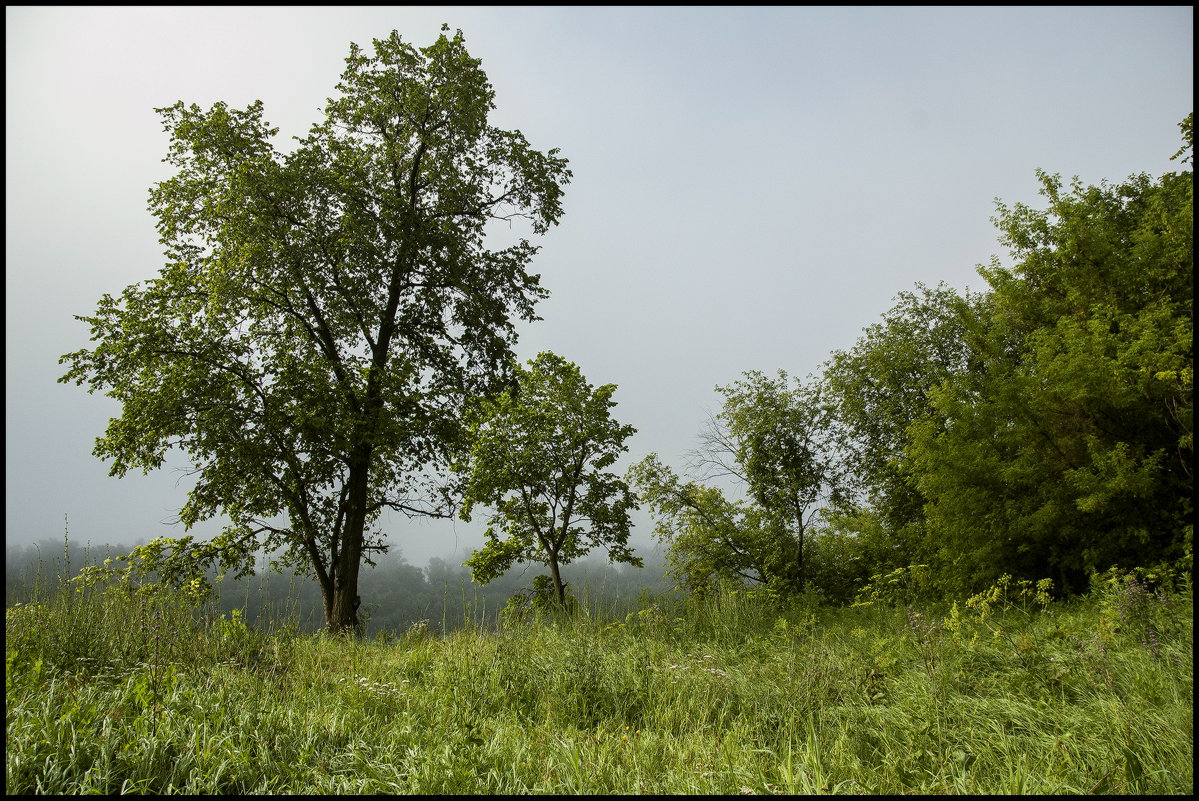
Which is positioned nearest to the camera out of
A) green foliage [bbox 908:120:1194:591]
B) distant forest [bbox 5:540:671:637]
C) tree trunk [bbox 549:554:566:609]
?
distant forest [bbox 5:540:671:637]

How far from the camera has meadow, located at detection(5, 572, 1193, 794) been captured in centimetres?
301

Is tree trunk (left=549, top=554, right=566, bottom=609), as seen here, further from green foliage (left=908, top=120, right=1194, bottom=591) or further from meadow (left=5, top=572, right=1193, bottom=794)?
green foliage (left=908, top=120, right=1194, bottom=591)

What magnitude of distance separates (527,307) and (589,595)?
758cm

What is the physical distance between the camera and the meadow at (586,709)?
301cm

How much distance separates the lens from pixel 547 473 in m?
15.5

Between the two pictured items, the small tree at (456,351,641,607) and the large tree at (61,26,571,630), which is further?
the small tree at (456,351,641,607)

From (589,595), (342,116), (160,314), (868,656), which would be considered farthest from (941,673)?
(342,116)

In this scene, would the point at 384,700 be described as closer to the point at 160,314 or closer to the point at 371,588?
the point at 160,314

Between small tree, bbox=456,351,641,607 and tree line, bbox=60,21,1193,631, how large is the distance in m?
0.08

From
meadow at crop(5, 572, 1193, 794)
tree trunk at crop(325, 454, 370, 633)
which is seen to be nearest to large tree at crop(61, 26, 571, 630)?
tree trunk at crop(325, 454, 370, 633)

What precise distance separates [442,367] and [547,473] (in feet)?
14.3

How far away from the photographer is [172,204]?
453 inches

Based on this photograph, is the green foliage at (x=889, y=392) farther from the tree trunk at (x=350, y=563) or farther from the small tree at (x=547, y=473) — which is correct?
the tree trunk at (x=350, y=563)

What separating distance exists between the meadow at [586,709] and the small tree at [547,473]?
8368 mm
